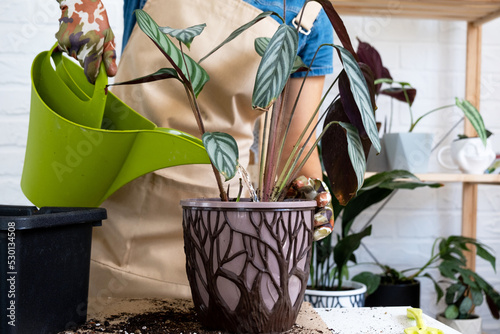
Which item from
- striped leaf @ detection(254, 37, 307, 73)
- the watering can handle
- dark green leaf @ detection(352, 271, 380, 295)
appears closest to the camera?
the watering can handle

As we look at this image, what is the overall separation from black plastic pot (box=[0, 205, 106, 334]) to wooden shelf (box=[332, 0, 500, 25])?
3.98 ft

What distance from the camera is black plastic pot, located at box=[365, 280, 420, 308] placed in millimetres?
1536

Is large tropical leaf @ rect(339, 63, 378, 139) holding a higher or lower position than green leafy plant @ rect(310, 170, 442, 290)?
higher

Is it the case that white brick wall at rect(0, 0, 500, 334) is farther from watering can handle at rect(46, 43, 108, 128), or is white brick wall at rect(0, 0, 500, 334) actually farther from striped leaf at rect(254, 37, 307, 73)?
watering can handle at rect(46, 43, 108, 128)

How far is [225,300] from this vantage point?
0.57 meters

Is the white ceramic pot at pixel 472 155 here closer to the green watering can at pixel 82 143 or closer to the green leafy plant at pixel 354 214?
the green leafy plant at pixel 354 214

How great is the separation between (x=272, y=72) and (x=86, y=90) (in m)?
0.33

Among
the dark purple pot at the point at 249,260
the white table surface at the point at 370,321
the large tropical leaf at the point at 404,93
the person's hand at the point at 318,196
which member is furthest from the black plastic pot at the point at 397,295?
the dark purple pot at the point at 249,260

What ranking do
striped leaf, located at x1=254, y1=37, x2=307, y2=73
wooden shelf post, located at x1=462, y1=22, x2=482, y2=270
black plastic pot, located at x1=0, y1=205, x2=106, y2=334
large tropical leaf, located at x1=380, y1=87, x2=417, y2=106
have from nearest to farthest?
black plastic pot, located at x1=0, y1=205, x2=106, y2=334 → striped leaf, located at x1=254, y1=37, x2=307, y2=73 → large tropical leaf, located at x1=380, y1=87, x2=417, y2=106 → wooden shelf post, located at x1=462, y1=22, x2=482, y2=270

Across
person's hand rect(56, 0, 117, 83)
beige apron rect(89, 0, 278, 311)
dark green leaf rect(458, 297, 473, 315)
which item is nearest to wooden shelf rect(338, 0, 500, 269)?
dark green leaf rect(458, 297, 473, 315)

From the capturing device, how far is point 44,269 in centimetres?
53

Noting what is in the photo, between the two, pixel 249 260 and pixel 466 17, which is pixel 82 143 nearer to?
pixel 249 260

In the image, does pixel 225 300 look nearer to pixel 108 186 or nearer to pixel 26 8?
pixel 108 186

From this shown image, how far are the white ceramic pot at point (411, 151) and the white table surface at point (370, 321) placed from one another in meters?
0.88
